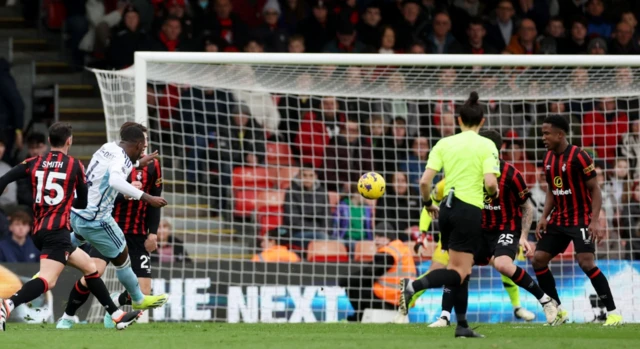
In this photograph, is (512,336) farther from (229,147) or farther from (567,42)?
(567,42)

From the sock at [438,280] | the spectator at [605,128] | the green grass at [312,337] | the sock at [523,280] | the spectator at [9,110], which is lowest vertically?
the green grass at [312,337]

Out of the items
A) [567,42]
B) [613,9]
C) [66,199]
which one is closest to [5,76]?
[66,199]

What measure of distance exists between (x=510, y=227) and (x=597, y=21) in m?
7.81

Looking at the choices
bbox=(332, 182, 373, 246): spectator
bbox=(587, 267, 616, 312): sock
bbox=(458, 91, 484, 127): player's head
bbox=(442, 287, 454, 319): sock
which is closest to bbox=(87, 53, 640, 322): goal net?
bbox=(332, 182, 373, 246): spectator

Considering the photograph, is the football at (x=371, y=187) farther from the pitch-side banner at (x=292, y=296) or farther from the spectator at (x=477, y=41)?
the spectator at (x=477, y=41)

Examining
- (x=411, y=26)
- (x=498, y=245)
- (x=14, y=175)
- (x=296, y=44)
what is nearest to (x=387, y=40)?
(x=411, y=26)

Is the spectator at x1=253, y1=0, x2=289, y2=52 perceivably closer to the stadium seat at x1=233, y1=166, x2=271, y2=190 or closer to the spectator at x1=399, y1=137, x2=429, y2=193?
the stadium seat at x1=233, y1=166, x2=271, y2=190

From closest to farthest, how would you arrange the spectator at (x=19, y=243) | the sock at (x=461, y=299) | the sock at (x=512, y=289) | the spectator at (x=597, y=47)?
the sock at (x=461, y=299), the sock at (x=512, y=289), the spectator at (x=19, y=243), the spectator at (x=597, y=47)

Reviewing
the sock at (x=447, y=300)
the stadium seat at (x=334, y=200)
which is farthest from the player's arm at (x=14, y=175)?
the stadium seat at (x=334, y=200)

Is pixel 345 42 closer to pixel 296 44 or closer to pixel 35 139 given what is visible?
pixel 296 44

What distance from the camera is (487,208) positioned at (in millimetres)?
11039

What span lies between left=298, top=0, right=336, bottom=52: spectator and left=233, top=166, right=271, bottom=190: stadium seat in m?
2.97

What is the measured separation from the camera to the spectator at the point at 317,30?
16906 mm

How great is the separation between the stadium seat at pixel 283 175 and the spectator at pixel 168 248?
1.41m
